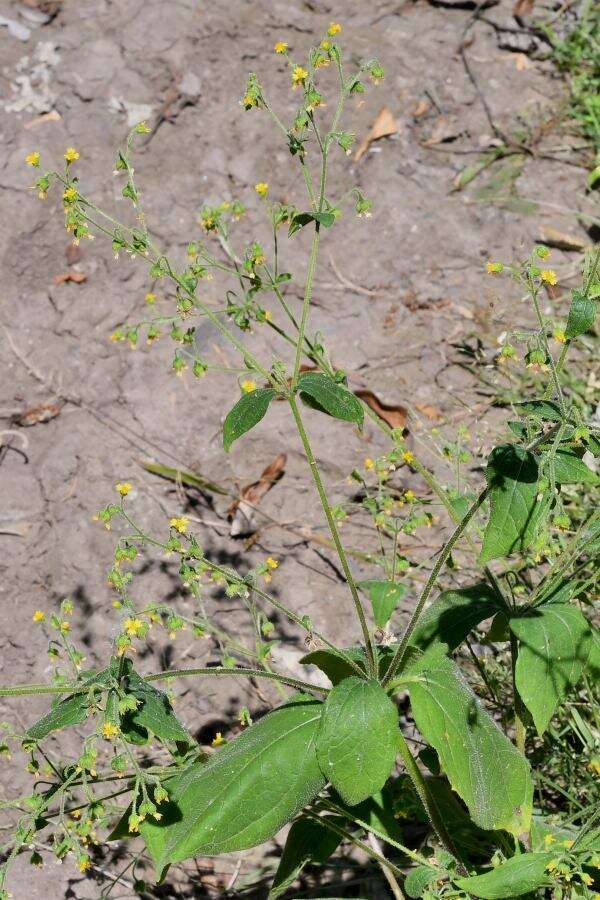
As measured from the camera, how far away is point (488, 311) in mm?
Answer: 4742

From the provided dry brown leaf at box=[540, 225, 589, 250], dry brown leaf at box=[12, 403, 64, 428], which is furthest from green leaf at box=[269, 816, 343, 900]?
dry brown leaf at box=[540, 225, 589, 250]

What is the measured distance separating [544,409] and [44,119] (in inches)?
161

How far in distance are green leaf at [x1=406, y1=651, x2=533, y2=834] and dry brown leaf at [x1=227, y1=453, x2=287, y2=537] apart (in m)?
1.70

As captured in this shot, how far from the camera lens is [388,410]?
4516 millimetres

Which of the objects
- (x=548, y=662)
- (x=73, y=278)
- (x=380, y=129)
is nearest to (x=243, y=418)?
(x=548, y=662)

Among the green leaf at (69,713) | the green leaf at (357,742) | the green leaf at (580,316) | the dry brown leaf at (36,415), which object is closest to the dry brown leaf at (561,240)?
the dry brown leaf at (36,415)

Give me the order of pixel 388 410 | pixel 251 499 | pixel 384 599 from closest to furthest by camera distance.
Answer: pixel 384 599 → pixel 251 499 → pixel 388 410

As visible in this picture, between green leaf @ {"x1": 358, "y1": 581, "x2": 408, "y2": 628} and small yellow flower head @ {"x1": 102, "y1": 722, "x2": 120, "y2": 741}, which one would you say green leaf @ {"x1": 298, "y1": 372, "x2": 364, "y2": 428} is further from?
small yellow flower head @ {"x1": 102, "y1": 722, "x2": 120, "y2": 741}

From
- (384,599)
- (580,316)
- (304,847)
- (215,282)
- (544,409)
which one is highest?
(580,316)

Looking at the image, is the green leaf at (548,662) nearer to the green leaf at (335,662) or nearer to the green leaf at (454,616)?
the green leaf at (454,616)

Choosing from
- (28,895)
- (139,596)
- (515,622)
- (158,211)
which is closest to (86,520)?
(139,596)

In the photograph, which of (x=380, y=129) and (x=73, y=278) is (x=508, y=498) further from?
(x=380, y=129)

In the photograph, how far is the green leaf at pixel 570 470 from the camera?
101 inches

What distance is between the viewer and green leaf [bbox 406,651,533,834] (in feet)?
8.14
